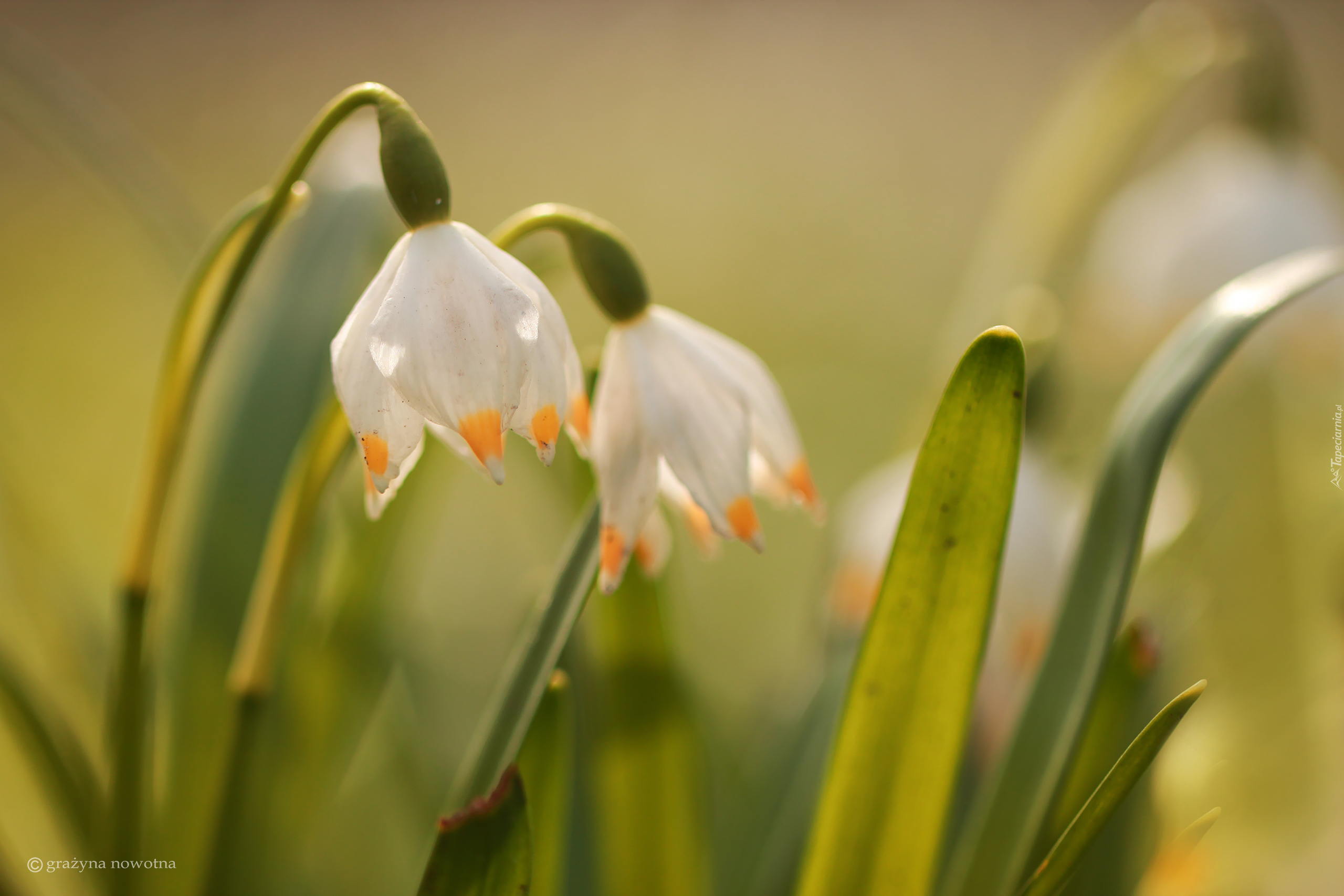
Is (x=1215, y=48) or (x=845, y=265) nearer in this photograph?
(x=1215, y=48)

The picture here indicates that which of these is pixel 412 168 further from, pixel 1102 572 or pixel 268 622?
pixel 1102 572

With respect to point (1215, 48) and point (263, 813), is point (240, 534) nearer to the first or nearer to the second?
point (263, 813)

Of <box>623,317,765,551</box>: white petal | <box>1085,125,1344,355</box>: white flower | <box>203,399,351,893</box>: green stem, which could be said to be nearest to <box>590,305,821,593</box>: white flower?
<box>623,317,765,551</box>: white petal

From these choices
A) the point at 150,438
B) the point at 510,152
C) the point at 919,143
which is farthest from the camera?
the point at 919,143

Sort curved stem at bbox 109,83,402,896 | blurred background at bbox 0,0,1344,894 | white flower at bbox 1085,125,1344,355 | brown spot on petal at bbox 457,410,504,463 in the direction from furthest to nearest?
white flower at bbox 1085,125,1344,355 → blurred background at bbox 0,0,1344,894 → curved stem at bbox 109,83,402,896 → brown spot on petal at bbox 457,410,504,463

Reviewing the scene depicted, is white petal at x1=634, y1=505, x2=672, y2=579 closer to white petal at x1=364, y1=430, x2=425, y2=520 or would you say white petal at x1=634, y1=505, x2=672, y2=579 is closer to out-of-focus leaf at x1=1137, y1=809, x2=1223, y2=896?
white petal at x1=364, y1=430, x2=425, y2=520

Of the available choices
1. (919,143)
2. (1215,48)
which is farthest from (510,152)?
(1215,48)
